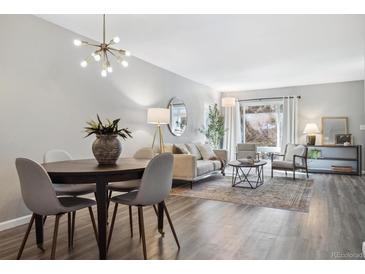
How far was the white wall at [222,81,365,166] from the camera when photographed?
7.16 meters

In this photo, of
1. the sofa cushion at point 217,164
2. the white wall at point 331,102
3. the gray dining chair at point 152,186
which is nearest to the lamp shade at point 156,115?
the sofa cushion at point 217,164

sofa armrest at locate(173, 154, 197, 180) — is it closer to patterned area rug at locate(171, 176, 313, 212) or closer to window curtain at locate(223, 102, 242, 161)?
patterned area rug at locate(171, 176, 313, 212)

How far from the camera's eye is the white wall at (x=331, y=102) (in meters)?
7.16

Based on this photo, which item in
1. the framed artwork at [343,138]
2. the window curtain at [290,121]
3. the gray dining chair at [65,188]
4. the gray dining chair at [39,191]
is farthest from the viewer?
the window curtain at [290,121]

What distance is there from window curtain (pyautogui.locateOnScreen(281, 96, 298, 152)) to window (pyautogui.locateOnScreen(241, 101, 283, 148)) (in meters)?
0.17

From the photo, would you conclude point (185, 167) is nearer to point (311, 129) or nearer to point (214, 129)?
point (214, 129)

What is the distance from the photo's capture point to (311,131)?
279 inches

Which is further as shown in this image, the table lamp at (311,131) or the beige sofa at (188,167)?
the table lamp at (311,131)

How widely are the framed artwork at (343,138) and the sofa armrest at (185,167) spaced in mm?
4432

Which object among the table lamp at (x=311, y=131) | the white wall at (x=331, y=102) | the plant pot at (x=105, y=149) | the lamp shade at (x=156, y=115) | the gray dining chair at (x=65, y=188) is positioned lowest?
the gray dining chair at (x=65, y=188)

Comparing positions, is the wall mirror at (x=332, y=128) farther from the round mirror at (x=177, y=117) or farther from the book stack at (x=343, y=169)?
the round mirror at (x=177, y=117)

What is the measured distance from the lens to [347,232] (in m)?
2.76
